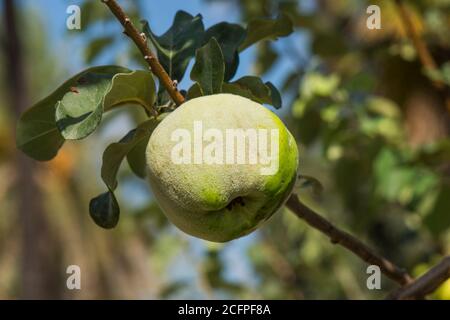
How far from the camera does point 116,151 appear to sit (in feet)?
3.92

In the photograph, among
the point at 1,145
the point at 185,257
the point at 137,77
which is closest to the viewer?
the point at 137,77

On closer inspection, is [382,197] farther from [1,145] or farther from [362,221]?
[1,145]

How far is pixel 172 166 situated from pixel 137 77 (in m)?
0.22

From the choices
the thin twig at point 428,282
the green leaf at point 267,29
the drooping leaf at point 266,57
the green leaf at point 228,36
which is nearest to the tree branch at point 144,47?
the green leaf at point 228,36

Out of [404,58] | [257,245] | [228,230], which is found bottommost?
[228,230]

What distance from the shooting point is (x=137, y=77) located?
119 centimetres

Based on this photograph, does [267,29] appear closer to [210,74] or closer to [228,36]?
[228,36]

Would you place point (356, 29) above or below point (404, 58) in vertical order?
above

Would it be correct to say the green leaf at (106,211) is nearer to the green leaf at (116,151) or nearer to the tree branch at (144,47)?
the green leaf at (116,151)

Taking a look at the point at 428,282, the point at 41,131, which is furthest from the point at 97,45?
the point at 428,282

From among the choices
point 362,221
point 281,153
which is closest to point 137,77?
point 281,153

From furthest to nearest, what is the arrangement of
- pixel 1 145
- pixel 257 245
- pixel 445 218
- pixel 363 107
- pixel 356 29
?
pixel 1 145, pixel 356 29, pixel 257 245, pixel 363 107, pixel 445 218

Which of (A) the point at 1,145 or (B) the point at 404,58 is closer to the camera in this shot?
(B) the point at 404,58

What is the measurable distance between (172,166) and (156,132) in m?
0.07
